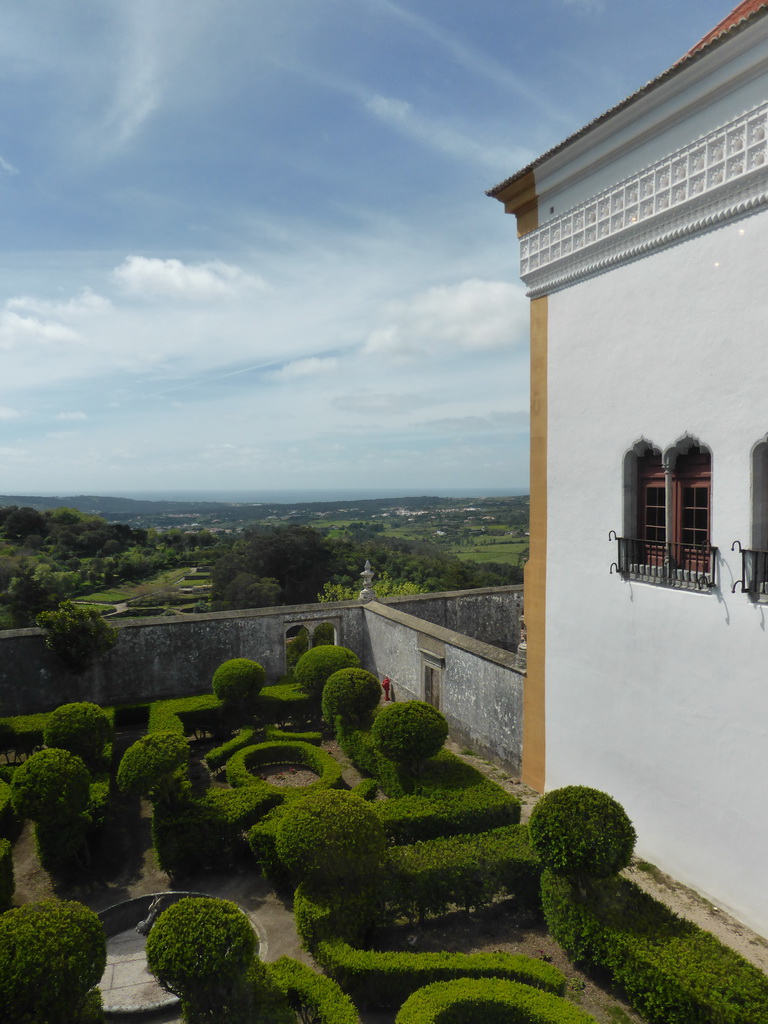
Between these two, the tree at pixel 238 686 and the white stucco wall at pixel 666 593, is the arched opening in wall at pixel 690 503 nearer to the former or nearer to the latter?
the white stucco wall at pixel 666 593

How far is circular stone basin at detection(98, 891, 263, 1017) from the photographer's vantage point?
22.0 ft

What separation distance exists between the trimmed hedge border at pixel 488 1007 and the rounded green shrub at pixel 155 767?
4714mm

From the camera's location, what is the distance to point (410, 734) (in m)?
10.5

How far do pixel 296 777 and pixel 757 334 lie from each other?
35.7 feet

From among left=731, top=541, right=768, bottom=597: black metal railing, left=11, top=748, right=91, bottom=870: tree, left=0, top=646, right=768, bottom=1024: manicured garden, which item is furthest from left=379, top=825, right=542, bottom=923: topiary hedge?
left=11, top=748, right=91, bottom=870: tree

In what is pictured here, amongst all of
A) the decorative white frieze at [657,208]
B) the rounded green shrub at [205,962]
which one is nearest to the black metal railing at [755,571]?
the decorative white frieze at [657,208]

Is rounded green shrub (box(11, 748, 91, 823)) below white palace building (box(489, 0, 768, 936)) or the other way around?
below

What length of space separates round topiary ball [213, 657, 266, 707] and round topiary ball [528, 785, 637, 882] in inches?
341

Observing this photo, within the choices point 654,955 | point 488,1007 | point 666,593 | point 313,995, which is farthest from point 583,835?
point 666,593

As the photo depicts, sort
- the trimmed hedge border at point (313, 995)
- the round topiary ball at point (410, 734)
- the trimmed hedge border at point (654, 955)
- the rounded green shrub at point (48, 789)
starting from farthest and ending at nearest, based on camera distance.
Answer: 1. the round topiary ball at point (410, 734)
2. the rounded green shrub at point (48, 789)
3. the trimmed hedge border at point (313, 995)
4. the trimmed hedge border at point (654, 955)

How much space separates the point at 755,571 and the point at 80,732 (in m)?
10.8

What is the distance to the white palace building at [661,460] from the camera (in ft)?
24.1

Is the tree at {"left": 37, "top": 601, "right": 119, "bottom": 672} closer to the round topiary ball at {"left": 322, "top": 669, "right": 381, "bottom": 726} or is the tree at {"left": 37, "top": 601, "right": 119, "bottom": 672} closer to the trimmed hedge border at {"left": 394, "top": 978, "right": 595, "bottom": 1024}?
the round topiary ball at {"left": 322, "top": 669, "right": 381, "bottom": 726}

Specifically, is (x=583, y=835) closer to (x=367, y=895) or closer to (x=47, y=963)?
(x=367, y=895)
